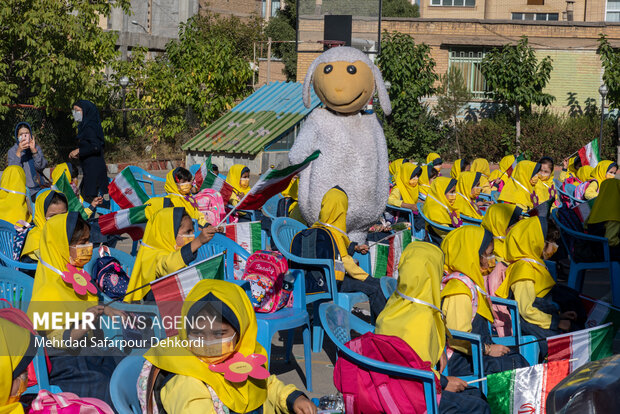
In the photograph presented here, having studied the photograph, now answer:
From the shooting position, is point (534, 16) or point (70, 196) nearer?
point (70, 196)

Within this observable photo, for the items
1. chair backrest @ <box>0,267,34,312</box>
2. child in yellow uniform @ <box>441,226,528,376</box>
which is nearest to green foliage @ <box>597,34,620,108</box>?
child in yellow uniform @ <box>441,226,528,376</box>

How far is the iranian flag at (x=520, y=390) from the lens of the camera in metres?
3.79

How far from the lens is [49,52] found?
60.2 feet

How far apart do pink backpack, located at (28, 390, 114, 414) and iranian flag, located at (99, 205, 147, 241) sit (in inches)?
120

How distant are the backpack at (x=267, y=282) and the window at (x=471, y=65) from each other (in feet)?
84.1

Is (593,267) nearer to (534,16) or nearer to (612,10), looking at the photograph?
(612,10)

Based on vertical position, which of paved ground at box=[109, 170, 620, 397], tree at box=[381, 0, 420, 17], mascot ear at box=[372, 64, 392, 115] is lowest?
paved ground at box=[109, 170, 620, 397]

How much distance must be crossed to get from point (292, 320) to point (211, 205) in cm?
389

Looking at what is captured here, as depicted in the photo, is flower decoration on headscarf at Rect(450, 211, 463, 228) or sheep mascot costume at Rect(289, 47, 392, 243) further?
flower decoration on headscarf at Rect(450, 211, 463, 228)

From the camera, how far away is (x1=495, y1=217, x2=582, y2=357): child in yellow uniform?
5.46m

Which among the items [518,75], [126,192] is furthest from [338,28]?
[126,192]

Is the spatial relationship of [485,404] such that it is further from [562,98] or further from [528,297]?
[562,98]

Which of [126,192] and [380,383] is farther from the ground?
[126,192]

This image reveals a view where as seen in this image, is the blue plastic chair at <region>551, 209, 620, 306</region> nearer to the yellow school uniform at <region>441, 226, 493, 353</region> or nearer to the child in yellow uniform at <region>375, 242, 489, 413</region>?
the yellow school uniform at <region>441, 226, 493, 353</region>
